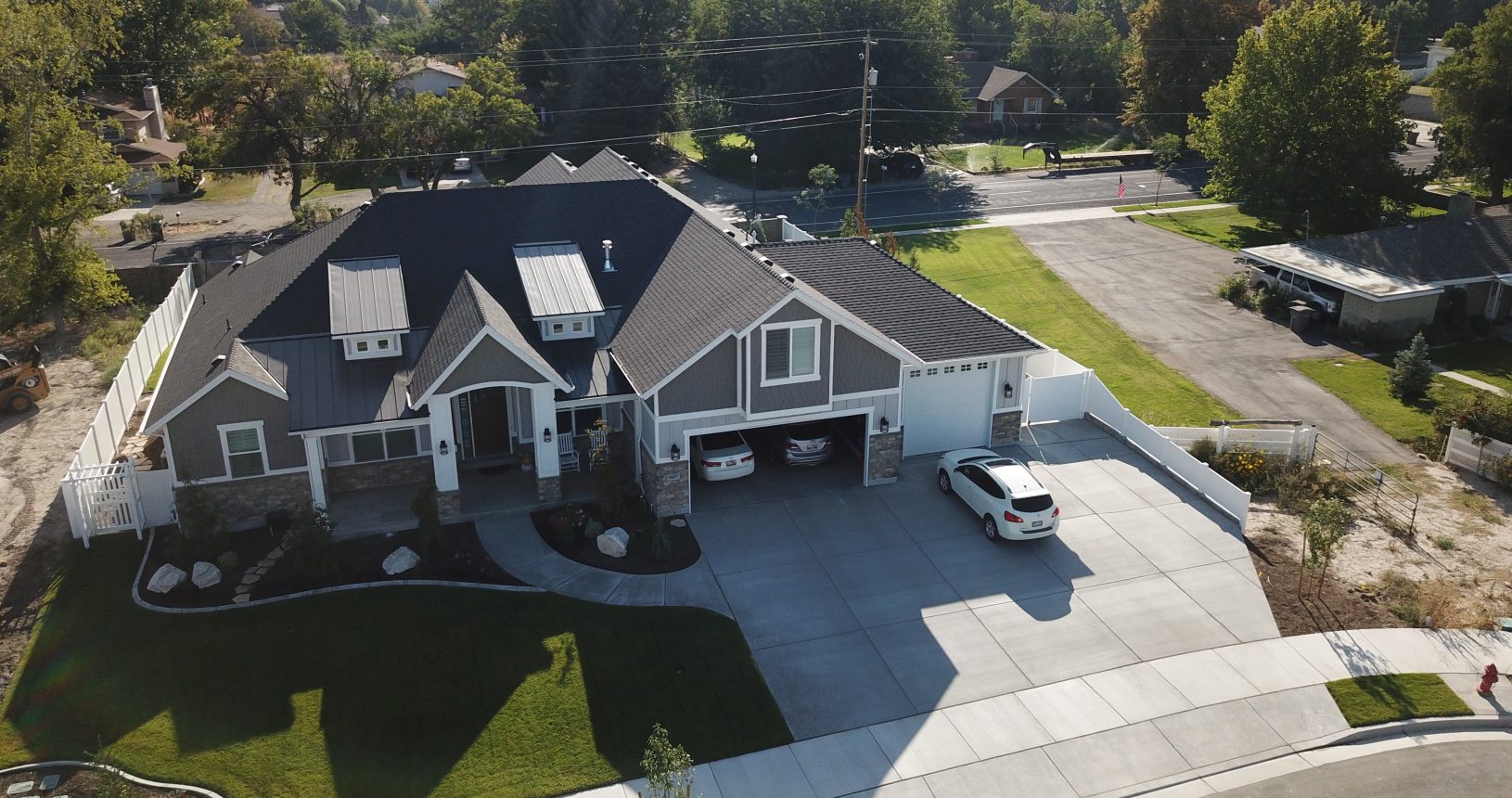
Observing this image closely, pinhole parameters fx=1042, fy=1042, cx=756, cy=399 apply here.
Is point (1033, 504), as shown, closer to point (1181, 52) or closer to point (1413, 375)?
point (1413, 375)

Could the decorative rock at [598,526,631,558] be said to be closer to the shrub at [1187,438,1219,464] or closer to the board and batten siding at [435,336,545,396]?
the board and batten siding at [435,336,545,396]

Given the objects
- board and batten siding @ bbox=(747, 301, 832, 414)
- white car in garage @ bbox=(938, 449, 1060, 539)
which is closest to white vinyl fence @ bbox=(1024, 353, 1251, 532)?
white car in garage @ bbox=(938, 449, 1060, 539)

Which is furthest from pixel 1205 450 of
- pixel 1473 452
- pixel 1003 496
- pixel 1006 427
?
pixel 1003 496

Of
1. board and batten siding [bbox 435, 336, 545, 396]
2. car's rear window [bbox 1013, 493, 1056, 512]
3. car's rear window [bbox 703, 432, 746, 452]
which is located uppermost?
board and batten siding [bbox 435, 336, 545, 396]

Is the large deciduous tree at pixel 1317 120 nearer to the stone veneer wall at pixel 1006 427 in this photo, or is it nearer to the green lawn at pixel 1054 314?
the green lawn at pixel 1054 314

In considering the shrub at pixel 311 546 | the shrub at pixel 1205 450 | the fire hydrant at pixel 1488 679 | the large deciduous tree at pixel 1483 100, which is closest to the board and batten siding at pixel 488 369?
the shrub at pixel 311 546

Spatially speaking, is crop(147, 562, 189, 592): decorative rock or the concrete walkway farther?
crop(147, 562, 189, 592): decorative rock
